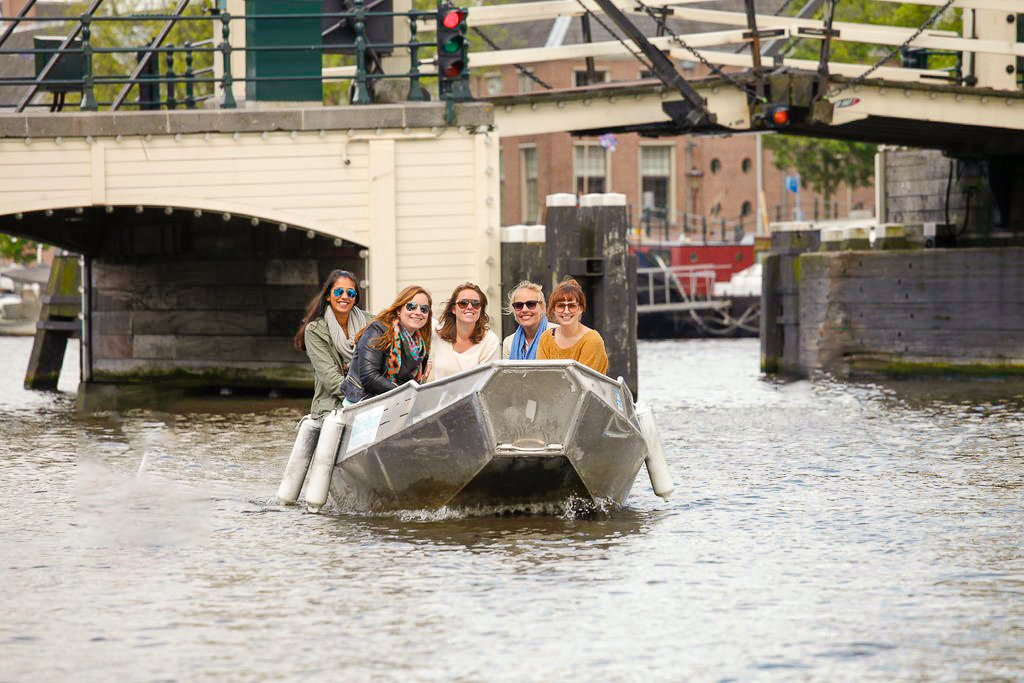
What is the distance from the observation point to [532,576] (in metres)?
10.0

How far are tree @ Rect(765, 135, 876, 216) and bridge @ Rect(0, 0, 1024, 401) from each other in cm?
2673

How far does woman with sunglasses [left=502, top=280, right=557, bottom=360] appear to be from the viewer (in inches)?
472

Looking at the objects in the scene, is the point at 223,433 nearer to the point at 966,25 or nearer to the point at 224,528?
the point at 224,528

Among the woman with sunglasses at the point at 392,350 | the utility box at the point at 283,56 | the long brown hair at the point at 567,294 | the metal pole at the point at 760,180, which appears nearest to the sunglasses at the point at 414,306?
the woman with sunglasses at the point at 392,350

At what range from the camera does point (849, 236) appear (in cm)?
2875

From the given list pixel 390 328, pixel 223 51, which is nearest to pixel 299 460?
pixel 390 328

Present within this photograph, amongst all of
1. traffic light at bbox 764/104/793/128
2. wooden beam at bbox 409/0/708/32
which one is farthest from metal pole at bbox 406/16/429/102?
traffic light at bbox 764/104/793/128

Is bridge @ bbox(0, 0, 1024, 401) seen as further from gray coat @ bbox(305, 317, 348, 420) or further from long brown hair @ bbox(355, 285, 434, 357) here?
long brown hair @ bbox(355, 285, 434, 357)

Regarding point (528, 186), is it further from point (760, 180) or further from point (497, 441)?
point (497, 441)

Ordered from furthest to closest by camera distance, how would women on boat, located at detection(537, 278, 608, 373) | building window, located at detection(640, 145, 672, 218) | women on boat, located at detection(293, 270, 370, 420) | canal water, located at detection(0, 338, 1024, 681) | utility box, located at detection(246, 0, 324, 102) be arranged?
building window, located at detection(640, 145, 672, 218), utility box, located at detection(246, 0, 324, 102), women on boat, located at detection(293, 270, 370, 420), women on boat, located at detection(537, 278, 608, 373), canal water, located at detection(0, 338, 1024, 681)

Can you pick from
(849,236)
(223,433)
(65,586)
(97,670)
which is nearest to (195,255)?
(223,433)

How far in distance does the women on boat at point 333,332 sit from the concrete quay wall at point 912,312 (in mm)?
15983

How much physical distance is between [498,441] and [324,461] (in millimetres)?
1462

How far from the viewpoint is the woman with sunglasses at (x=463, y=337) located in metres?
11.8
